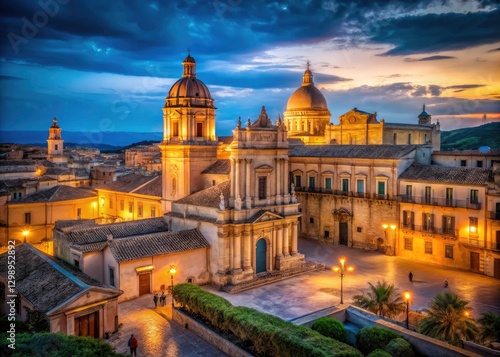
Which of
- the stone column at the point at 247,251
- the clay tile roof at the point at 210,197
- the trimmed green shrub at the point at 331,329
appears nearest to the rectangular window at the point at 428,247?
the stone column at the point at 247,251

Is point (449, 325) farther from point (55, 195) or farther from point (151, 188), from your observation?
point (55, 195)

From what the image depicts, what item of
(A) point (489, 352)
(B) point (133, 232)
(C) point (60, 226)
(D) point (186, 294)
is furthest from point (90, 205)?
(A) point (489, 352)

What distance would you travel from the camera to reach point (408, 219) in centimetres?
3981

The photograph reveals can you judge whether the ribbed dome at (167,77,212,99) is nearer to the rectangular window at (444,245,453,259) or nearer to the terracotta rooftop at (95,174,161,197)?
the terracotta rooftop at (95,174,161,197)

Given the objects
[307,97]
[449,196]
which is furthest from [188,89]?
[307,97]

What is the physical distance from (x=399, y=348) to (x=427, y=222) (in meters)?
23.4

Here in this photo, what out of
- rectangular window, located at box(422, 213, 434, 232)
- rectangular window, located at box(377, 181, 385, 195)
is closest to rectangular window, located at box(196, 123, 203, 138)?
rectangular window, located at box(377, 181, 385, 195)

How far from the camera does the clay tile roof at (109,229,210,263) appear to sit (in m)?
28.9

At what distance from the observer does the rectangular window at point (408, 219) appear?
39562mm

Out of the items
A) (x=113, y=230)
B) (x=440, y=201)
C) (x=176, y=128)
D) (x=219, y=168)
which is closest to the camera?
(x=113, y=230)

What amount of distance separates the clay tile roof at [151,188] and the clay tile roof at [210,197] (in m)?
11.7

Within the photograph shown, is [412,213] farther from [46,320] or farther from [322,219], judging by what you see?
[46,320]

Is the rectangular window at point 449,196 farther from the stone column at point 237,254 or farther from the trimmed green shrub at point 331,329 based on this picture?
the trimmed green shrub at point 331,329

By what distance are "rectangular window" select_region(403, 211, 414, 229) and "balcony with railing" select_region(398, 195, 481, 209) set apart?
3.88 feet
